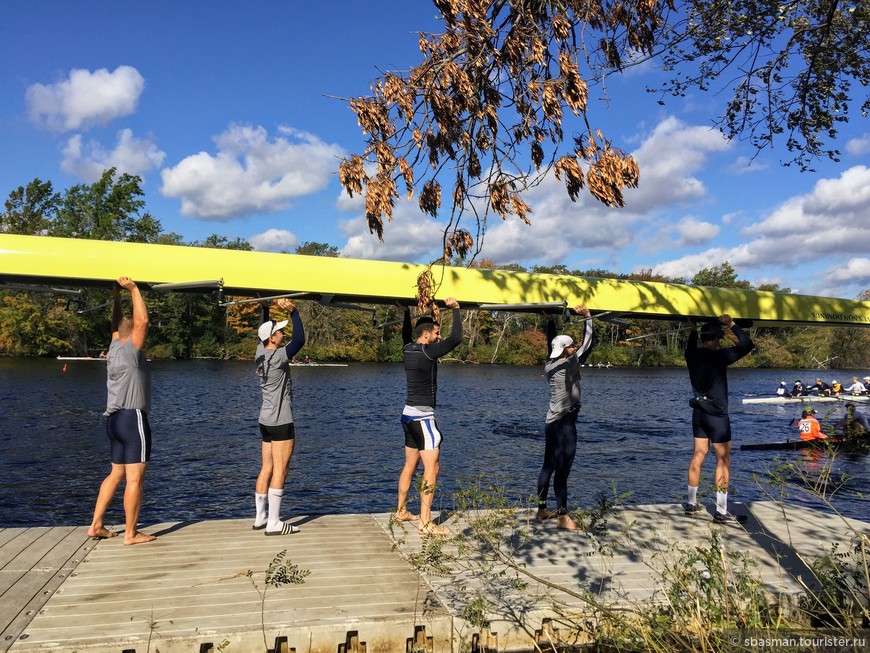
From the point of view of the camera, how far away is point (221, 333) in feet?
222

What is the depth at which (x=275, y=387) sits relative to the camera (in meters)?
5.85

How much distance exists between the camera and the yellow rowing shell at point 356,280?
17.3 feet

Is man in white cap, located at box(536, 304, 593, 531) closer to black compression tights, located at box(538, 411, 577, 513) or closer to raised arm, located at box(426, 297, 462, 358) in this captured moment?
black compression tights, located at box(538, 411, 577, 513)

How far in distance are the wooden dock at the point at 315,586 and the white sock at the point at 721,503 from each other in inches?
8.6

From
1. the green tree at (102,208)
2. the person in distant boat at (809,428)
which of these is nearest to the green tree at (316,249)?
the green tree at (102,208)

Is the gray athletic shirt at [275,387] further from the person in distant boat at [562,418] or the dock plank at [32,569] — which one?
the person in distant boat at [562,418]

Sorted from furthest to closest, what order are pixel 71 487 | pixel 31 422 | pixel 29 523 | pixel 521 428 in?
pixel 521 428
pixel 31 422
pixel 71 487
pixel 29 523

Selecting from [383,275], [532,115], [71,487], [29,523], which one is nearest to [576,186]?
[532,115]

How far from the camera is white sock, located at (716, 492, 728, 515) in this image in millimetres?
6422

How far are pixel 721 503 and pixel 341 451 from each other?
11.5 metres

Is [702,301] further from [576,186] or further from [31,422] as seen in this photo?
[31,422]

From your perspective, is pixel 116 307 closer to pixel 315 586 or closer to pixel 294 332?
pixel 294 332

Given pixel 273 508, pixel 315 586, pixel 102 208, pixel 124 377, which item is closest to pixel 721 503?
pixel 315 586

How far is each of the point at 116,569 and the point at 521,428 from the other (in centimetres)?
1786
